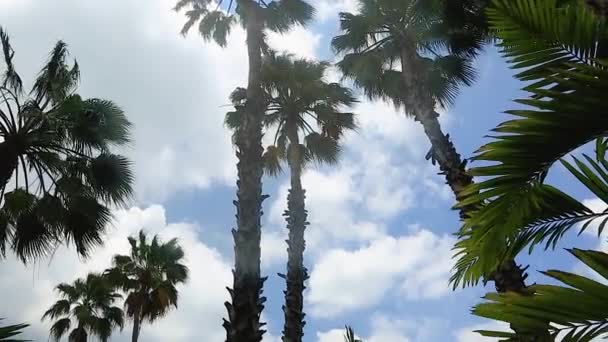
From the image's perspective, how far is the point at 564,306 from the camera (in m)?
2.04

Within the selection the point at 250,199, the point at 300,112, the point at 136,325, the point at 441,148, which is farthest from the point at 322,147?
the point at 136,325

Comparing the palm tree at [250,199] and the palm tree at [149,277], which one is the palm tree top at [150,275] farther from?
the palm tree at [250,199]

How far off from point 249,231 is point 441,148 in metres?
5.09

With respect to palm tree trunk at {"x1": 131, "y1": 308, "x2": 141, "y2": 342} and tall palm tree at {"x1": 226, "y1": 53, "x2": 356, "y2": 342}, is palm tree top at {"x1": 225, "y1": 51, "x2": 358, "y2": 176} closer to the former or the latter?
tall palm tree at {"x1": 226, "y1": 53, "x2": 356, "y2": 342}

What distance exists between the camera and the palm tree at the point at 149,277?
2409 centimetres

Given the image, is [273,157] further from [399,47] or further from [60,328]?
[60,328]

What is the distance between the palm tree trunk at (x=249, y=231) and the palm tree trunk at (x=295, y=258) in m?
5.54

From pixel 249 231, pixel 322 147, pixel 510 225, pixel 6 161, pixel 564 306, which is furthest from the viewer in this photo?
pixel 322 147

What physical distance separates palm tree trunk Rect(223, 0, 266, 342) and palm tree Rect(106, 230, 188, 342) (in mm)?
15837

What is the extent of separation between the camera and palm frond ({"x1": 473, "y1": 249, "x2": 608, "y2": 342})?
2000mm

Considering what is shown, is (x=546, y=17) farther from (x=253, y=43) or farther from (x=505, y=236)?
(x=253, y=43)

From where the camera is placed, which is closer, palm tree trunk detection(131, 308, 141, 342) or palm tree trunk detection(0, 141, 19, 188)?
palm tree trunk detection(0, 141, 19, 188)

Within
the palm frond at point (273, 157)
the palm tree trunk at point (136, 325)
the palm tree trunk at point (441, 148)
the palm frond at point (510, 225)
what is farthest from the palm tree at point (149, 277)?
the palm frond at point (510, 225)

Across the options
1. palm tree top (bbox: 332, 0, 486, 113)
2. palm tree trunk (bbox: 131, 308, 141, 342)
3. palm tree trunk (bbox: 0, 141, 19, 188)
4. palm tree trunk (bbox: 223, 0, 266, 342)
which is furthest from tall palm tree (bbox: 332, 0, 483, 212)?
palm tree trunk (bbox: 131, 308, 141, 342)
